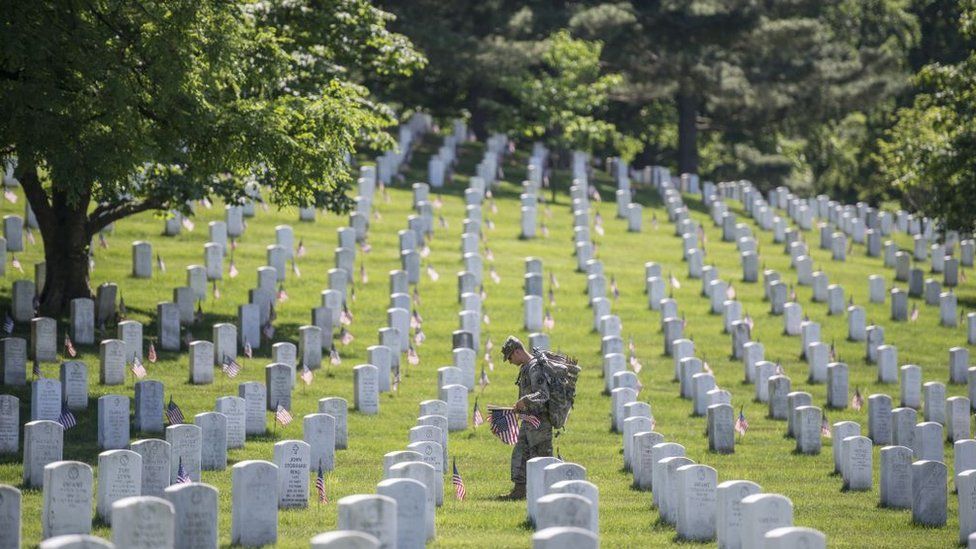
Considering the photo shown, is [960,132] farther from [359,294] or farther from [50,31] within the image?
[50,31]

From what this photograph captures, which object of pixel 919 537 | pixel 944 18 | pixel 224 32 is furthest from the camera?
pixel 944 18

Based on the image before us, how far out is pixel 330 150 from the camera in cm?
2277

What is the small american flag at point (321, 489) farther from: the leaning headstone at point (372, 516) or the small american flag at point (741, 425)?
the small american flag at point (741, 425)

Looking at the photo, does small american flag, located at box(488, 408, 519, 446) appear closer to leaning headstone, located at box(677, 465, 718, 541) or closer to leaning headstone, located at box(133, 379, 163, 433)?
leaning headstone, located at box(677, 465, 718, 541)

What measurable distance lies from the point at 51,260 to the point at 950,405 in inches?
569

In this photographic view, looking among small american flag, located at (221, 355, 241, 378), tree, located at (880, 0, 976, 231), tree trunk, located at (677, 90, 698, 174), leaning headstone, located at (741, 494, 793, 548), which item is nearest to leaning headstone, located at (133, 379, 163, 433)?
small american flag, located at (221, 355, 241, 378)

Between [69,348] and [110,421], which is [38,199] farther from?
[110,421]

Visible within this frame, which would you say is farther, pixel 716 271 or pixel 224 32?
pixel 716 271

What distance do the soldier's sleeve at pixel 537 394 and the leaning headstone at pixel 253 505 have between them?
11.2 ft

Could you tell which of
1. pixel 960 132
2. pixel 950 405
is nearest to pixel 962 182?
pixel 960 132

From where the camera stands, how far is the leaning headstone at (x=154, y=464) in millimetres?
14836

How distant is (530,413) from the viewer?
16.1m

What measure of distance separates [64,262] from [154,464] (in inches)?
453

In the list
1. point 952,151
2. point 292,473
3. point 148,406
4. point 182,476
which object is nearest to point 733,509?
point 292,473
